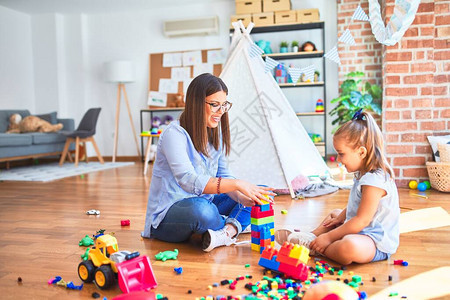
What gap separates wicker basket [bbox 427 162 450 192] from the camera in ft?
9.89

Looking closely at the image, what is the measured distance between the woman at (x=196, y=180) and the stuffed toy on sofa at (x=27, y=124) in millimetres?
4403

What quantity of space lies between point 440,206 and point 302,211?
85 cm

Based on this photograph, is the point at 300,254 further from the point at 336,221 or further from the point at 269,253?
the point at 336,221

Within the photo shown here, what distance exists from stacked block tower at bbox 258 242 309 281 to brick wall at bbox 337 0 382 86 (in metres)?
4.48

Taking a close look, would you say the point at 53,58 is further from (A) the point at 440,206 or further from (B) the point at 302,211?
(A) the point at 440,206

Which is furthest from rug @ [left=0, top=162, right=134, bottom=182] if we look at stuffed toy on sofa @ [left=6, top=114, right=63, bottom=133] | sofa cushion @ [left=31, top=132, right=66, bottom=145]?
stuffed toy on sofa @ [left=6, top=114, right=63, bottom=133]

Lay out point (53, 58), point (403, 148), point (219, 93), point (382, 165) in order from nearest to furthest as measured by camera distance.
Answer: point (382, 165), point (219, 93), point (403, 148), point (53, 58)

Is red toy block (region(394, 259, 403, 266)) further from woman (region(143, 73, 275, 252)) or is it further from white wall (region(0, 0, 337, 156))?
white wall (region(0, 0, 337, 156))

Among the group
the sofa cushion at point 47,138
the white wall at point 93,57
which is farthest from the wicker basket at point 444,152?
the sofa cushion at point 47,138

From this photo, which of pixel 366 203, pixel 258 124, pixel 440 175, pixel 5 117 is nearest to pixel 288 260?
pixel 366 203

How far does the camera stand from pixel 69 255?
1.78 metres

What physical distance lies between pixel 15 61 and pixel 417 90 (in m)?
5.63

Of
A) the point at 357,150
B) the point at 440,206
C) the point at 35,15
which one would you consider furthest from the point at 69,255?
the point at 35,15

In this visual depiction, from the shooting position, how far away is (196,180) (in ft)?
5.39
